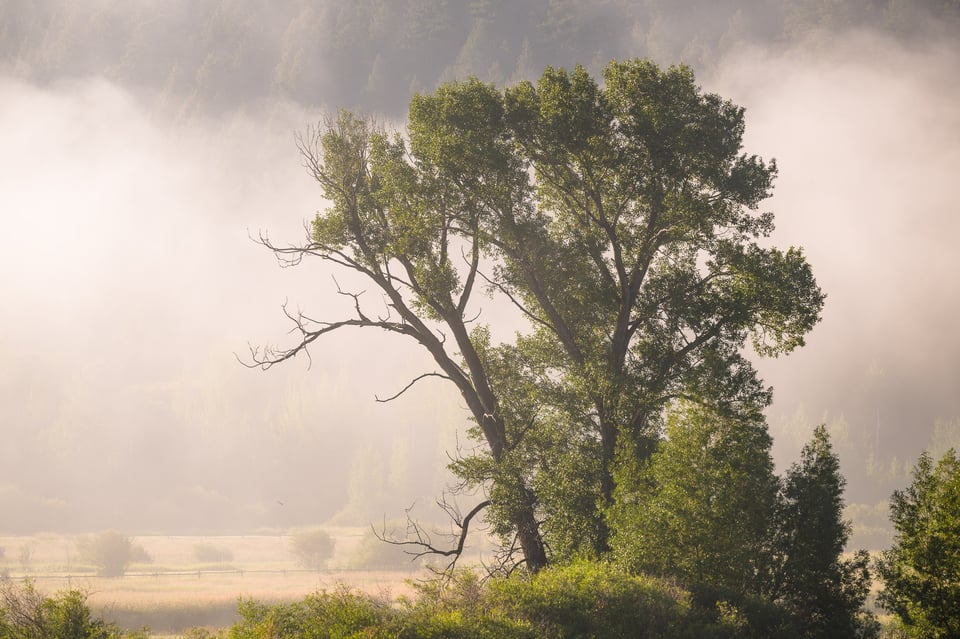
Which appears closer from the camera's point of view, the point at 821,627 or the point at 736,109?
the point at 821,627

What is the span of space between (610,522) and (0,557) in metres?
197

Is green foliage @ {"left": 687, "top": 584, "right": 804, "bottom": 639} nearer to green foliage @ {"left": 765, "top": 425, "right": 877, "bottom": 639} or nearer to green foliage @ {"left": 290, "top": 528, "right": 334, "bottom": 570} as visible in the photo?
green foliage @ {"left": 765, "top": 425, "right": 877, "bottom": 639}

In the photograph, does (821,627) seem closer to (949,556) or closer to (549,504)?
(949,556)

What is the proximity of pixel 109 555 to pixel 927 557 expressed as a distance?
148 meters

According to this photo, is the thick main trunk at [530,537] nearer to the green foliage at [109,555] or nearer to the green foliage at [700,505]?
the green foliage at [700,505]

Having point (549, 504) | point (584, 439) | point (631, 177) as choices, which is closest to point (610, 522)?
point (549, 504)

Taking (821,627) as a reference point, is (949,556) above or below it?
above

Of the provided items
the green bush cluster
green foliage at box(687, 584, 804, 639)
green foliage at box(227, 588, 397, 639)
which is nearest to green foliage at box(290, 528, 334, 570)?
green foliage at box(687, 584, 804, 639)

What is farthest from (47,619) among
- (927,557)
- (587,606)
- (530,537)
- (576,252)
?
(927,557)

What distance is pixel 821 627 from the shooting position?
1705cm

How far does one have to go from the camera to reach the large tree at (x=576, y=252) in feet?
63.2

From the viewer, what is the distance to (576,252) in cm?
2184

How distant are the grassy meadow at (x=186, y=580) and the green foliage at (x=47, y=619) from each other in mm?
41557

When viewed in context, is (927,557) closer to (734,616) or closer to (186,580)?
(734,616)
